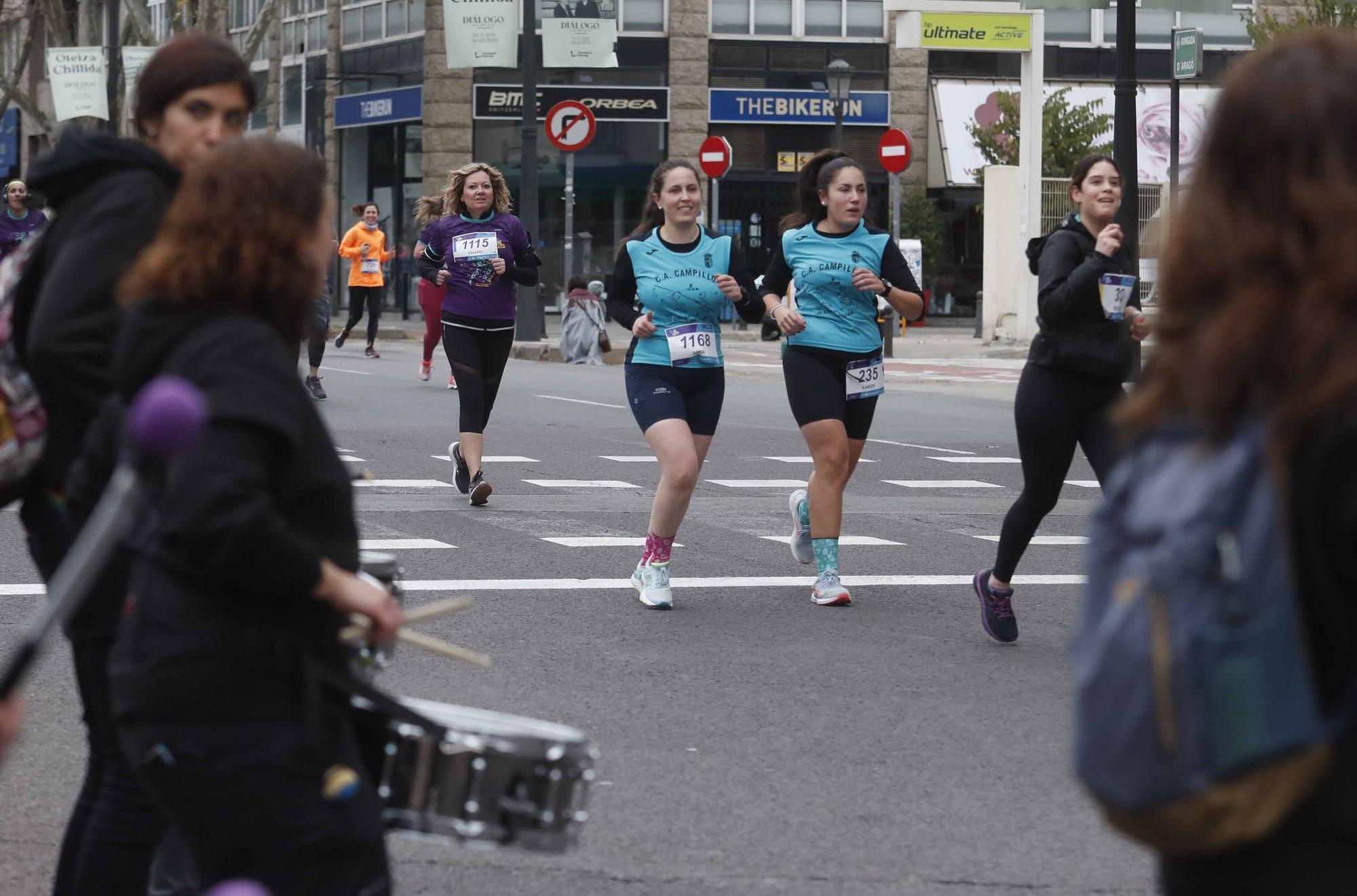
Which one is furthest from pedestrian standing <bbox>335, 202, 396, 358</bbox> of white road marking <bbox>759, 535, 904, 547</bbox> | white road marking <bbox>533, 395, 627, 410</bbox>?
white road marking <bbox>759, 535, 904, 547</bbox>

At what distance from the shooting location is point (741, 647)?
7.34 metres

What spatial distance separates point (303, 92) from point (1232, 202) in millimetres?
41355

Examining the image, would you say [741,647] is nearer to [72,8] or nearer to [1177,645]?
[1177,645]

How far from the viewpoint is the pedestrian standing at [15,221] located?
18344mm

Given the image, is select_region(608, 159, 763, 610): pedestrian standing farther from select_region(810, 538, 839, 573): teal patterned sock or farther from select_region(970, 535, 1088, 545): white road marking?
select_region(970, 535, 1088, 545): white road marking

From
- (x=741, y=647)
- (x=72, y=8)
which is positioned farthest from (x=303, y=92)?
(x=741, y=647)

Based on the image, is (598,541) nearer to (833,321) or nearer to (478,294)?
(478,294)

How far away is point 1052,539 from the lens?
1053 cm

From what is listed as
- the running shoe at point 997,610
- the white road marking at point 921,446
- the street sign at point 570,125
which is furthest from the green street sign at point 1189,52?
the street sign at point 570,125

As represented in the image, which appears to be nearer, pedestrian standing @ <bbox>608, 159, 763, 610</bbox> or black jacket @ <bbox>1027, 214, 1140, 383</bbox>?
black jacket @ <bbox>1027, 214, 1140, 383</bbox>

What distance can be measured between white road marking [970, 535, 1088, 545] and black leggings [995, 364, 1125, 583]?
11.0 ft

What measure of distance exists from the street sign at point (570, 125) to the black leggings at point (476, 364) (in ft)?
51.1

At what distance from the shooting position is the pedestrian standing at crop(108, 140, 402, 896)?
8.53 feet

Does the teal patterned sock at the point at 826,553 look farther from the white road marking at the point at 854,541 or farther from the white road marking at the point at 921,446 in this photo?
the white road marking at the point at 921,446
